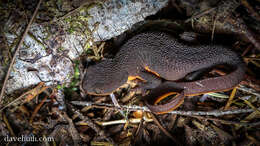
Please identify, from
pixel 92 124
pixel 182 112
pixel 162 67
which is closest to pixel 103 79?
pixel 92 124

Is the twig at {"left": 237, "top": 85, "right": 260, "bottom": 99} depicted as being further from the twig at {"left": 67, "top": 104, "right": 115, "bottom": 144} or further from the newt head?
the twig at {"left": 67, "top": 104, "right": 115, "bottom": 144}

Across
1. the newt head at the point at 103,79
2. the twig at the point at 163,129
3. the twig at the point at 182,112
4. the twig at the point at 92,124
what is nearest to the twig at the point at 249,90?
the twig at the point at 182,112

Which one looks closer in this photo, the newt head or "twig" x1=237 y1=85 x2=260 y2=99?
"twig" x1=237 y1=85 x2=260 y2=99

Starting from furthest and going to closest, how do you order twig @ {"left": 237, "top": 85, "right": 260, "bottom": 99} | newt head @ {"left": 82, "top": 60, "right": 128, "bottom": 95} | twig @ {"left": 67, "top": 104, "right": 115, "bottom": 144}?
newt head @ {"left": 82, "top": 60, "right": 128, "bottom": 95}
twig @ {"left": 67, "top": 104, "right": 115, "bottom": 144}
twig @ {"left": 237, "top": 85, "right": 260, "bottom": 99}

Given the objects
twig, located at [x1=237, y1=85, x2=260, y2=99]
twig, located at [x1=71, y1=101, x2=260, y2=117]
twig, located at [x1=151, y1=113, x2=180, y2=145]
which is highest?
twig, located at [x1=237, y1=85, x2=260, y2=99]

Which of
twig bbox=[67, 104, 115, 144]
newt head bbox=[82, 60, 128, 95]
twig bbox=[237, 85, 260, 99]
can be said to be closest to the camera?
twig bbox=[237, 85, 260, 99]

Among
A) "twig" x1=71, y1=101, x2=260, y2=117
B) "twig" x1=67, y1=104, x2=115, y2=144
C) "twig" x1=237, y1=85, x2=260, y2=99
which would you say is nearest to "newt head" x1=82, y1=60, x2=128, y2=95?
"twig" x1=71, y1=101, x2=260, y2=117

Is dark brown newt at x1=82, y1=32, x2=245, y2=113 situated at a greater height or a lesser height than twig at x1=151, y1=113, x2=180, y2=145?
greater

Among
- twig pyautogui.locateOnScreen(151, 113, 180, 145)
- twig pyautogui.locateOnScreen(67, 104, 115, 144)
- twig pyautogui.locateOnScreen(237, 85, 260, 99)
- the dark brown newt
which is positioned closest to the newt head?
the dark brown newt
